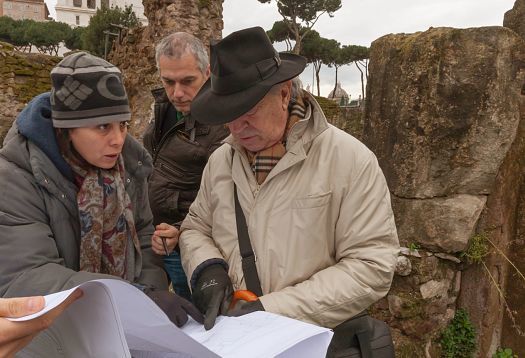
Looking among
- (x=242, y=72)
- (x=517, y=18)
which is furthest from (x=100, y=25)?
(x=242, y=72)

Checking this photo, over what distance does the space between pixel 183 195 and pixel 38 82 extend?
24.7ft

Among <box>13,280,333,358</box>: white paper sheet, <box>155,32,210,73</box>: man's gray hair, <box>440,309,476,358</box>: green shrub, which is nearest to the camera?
<box>13,280,333,358</box>: white paper sheet

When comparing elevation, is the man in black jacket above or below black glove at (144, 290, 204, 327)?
above

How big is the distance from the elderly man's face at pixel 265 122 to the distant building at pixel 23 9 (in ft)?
204

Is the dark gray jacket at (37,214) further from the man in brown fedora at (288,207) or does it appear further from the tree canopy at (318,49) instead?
the tree canopy at (318,49)

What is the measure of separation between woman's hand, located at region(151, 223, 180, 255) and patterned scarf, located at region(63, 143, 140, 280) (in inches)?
5.0

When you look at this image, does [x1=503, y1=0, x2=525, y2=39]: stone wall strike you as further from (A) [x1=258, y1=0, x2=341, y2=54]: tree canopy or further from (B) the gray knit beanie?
(A) [x1=258, y1=0, x2=341, y2=54]: tree canopy

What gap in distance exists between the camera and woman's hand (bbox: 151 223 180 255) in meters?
1.89

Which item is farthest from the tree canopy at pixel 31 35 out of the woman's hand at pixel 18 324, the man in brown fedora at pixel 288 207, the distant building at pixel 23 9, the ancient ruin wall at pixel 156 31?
the woman's hand at pixel 18 324

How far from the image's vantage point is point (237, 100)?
1.62 metres

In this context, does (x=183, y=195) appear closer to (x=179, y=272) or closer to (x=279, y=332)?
(x=179, y=272)

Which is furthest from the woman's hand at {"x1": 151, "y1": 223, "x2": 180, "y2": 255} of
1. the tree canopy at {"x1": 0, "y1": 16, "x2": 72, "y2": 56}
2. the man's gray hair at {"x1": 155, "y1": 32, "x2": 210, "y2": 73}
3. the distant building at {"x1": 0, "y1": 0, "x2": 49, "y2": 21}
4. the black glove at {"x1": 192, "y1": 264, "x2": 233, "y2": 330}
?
the distant building at {"x1": 0, "y1": 0, "x2": 49, "y2": 21}

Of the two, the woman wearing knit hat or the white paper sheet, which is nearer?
the white paper sheet

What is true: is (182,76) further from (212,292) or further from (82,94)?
(212,292)
